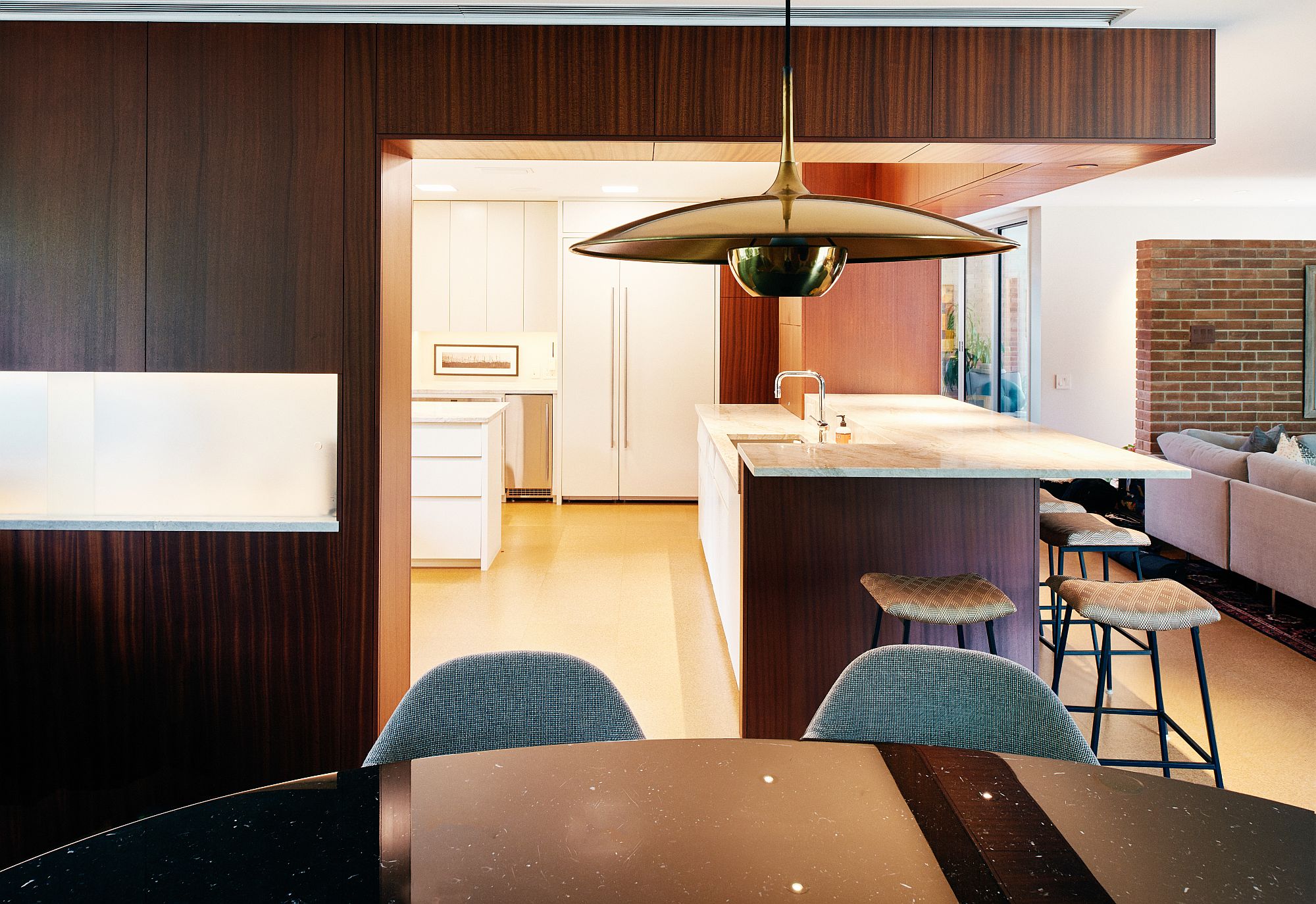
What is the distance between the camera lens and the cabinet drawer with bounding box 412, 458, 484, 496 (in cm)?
562

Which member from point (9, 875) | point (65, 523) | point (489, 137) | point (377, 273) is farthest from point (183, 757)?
point (489, 137)

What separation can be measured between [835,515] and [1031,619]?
768mm

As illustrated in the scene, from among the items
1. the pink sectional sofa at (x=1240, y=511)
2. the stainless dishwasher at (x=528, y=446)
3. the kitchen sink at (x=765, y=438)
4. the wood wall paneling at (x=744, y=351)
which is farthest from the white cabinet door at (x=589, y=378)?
the pink sectional sofa at (x=1240, y=511)

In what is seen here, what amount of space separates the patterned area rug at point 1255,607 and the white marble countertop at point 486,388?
4681mm

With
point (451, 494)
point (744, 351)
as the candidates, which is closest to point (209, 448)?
point (451, 494)

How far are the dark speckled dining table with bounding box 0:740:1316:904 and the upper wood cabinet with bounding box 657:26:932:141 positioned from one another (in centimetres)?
192

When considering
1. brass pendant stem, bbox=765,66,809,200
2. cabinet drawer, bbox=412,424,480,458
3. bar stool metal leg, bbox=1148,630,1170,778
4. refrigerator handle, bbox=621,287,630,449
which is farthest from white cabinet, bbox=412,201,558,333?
→ brass pendant stem, bbox=765,66,809,200

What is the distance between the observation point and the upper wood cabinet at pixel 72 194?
278 cm

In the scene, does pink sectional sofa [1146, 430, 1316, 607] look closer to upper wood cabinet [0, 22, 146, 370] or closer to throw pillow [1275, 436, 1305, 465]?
throw pillow [1275, 436, 1305, 465]

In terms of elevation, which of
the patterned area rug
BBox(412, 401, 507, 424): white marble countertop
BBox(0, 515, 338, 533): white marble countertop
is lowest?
the patterned area rug

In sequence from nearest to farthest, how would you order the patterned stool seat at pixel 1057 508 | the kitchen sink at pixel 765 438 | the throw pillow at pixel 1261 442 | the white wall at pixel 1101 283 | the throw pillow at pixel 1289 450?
the patterned stool seat at pixel 1057 508 < the kitchen sink at pixel 765 438 < the throw pillow at pixel 1289 450 < the throw pillow at pixel 1261 442 < the white wall at pixel 1101 283

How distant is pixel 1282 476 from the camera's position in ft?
15.2

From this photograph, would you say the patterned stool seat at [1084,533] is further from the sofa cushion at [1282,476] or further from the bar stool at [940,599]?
the sofa cushion at [1282,476]

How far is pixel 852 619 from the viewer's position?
10.7 ft
